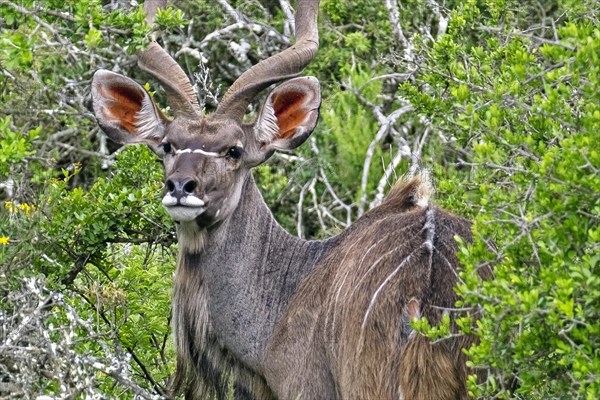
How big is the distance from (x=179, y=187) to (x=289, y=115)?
0.92 metres

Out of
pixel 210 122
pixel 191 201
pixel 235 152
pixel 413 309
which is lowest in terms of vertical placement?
pixel 413 309

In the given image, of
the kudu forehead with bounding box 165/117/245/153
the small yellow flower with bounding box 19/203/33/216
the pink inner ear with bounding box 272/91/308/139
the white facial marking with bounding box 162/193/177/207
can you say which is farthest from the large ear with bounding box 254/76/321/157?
the small yellow flower with bounding box 19/203/33/216

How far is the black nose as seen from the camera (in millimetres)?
5559

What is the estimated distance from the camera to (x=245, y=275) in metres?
5.98

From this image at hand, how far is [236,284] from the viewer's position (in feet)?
19.5

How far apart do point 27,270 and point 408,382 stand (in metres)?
1.94

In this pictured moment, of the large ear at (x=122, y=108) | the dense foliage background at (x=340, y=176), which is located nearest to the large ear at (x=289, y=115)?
the dense foliage background at (x=340, y=176)

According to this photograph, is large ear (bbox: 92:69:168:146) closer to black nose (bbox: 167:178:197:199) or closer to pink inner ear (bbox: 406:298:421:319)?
black nose (bbox: 167:178:197:199)

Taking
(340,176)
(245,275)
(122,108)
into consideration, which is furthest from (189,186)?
(340,176)

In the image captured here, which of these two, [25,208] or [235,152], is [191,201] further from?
[25,208]

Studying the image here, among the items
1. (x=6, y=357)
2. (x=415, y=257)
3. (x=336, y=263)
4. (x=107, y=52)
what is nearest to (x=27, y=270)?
(x=6, y=357)

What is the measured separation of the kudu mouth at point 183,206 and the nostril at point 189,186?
3 centimetres

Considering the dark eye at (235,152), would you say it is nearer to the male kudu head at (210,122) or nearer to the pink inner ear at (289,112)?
the male kudu head at (210,122)

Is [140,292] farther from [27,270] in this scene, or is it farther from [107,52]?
[107,52]
